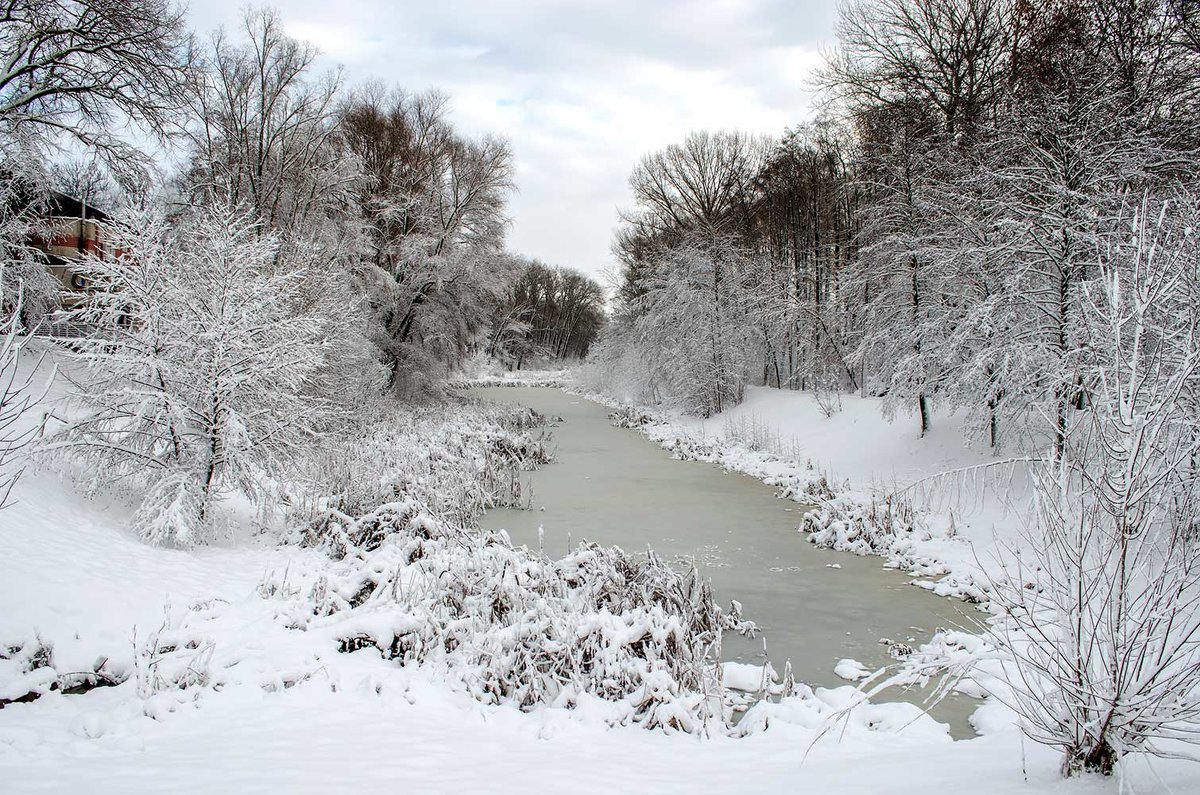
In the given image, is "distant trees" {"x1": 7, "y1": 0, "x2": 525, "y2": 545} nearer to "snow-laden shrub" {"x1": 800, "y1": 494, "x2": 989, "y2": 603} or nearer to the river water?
the river water

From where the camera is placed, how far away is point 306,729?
14.2ft

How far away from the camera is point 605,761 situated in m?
4.04

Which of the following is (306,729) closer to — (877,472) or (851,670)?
(851,670)

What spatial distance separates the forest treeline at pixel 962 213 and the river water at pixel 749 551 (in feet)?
8.83

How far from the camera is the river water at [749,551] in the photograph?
6.60 metres

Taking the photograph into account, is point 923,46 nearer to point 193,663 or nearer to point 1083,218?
point 1083,218

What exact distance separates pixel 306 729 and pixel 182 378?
5.26m

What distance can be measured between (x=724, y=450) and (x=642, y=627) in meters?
13.2

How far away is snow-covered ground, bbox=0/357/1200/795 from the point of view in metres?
3.39

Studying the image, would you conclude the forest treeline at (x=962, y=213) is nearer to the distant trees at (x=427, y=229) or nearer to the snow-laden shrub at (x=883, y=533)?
the snow-laden shrub at (x=883, y=533)

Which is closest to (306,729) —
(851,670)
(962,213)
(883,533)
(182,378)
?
(851,670)

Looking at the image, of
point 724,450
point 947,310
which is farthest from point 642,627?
point 724,450

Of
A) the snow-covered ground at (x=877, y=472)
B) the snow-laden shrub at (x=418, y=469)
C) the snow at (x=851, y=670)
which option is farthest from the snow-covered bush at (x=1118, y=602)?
the snow-laden shrub at (x=418, y=469)

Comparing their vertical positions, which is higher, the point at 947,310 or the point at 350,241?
the point at 350,241
